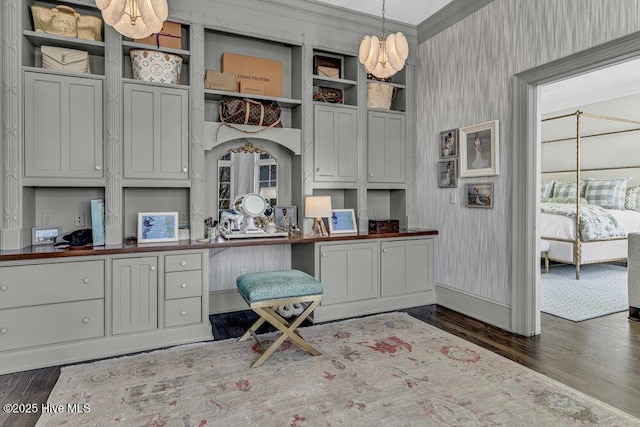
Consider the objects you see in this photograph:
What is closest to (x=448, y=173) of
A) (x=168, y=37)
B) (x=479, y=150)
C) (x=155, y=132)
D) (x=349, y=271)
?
(x=479, y=150)

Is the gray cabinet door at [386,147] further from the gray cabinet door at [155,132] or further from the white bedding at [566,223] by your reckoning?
the white bedding at [566,223]

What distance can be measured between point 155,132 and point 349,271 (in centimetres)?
218

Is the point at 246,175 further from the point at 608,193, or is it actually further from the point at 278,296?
the point at 608,193

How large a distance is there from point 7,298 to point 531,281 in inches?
157

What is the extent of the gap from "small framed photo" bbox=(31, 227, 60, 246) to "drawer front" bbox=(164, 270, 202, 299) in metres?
1.00

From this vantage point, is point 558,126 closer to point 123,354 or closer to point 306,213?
point 306,213

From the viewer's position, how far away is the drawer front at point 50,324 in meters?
2.57

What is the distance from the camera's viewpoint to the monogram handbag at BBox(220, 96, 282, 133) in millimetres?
3484

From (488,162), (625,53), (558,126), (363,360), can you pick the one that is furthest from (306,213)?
(558,126)

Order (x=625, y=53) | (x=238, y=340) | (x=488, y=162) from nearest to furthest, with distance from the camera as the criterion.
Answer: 1. (x=625, y=53)
2. (x=238, y=340)
3. (x=488, y=162)

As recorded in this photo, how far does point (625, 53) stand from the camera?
8.19 ft

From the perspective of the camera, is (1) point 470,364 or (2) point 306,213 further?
(2) point 306,213

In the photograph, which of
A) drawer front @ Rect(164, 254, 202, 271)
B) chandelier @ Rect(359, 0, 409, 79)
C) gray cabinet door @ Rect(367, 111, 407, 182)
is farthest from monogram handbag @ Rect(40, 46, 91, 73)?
gray cabinet door @ Rect(367, 111, 407, 182)

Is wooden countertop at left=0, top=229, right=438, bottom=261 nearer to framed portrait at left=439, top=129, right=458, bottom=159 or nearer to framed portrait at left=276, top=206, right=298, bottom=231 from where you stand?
framed portrait at left=276, top=206, right=298, bottom=231
